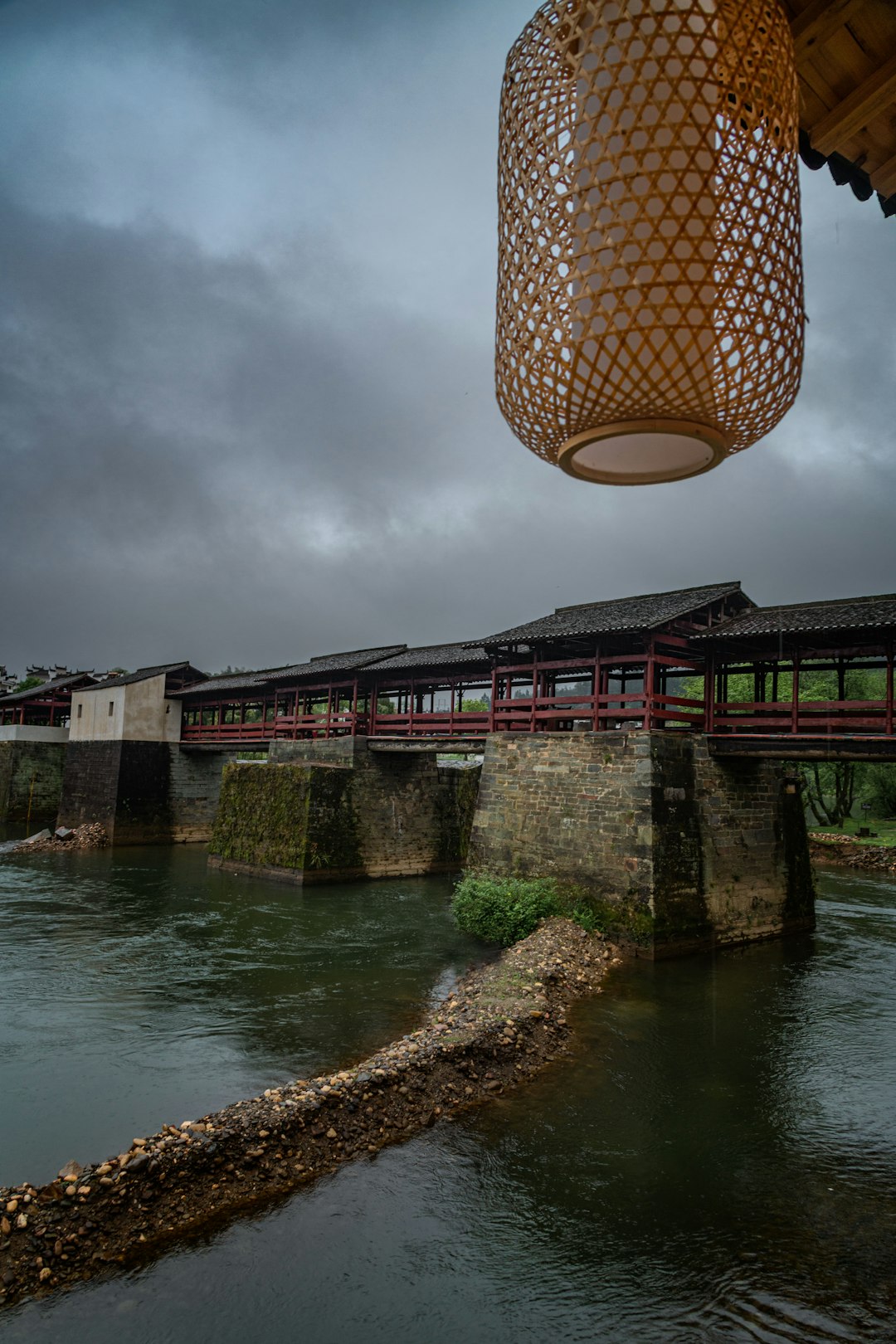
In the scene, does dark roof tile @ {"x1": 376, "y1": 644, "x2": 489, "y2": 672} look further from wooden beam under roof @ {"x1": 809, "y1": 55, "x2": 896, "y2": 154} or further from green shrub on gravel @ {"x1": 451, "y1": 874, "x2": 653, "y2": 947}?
wooden beam under roof @ {"x1": 809, "y1": 55, "x2": 896, "y2": 154}

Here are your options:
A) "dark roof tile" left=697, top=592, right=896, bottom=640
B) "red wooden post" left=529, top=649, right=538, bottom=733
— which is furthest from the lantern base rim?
"red wooden post" left=529, top=649, right=538, bottom=733

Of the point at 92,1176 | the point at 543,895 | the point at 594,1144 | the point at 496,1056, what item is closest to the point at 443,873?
the point at 543,895

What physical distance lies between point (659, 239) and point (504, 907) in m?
11.2

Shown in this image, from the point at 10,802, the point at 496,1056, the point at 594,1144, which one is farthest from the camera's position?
the point at 10,802

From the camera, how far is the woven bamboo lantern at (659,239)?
49.4 inches

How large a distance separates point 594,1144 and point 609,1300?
166 centimetres

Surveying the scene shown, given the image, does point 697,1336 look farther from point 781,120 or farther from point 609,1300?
point 781,120

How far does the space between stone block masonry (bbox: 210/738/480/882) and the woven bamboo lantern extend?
1597cm

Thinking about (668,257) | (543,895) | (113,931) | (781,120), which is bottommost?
(113,931)

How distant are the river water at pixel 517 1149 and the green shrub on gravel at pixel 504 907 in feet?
1.78

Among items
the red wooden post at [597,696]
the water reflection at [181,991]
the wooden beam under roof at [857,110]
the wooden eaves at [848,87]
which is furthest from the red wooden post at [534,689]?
the wooden beam under roof at [857,110]

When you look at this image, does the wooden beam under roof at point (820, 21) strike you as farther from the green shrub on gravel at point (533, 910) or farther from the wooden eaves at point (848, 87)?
the green shrub on gravel at point (533, 910)

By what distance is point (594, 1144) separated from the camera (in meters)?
5.65

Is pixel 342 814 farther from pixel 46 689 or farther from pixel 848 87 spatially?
pixel 46 689
